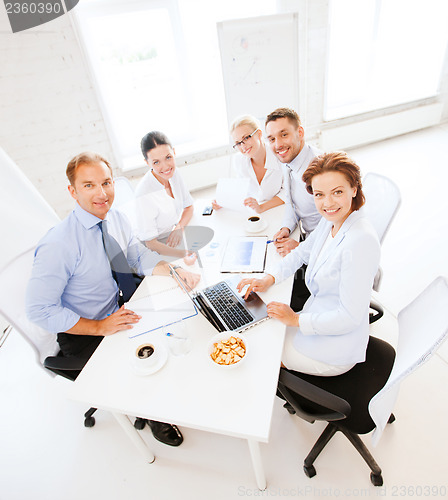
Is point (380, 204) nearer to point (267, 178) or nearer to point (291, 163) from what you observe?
point (291, 163)

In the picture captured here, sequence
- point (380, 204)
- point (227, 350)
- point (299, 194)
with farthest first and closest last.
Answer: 1. point (299, 194)
2. point (380, 204)
3. point (227, 350)

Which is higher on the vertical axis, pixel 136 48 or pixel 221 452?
pixel 136 48

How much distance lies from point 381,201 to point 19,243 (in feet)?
6.56

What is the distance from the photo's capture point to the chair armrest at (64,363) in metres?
1.32

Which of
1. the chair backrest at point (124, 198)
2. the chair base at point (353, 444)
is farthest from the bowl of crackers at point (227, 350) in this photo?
the chair backrest at point (124, 198)

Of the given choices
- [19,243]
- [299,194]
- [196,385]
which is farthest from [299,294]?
[19,243]

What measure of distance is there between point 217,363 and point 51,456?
4.16 ft

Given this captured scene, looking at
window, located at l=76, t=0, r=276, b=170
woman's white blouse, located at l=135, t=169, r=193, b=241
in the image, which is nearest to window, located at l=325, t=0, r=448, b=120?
window, located at l=76, t=0, r=276, b=170

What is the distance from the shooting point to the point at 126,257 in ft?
5.90

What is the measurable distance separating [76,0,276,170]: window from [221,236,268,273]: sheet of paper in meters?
2.53

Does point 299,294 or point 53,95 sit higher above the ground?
point 53,95

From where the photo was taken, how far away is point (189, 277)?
157 cm

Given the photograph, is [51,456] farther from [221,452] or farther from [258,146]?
[258,146]

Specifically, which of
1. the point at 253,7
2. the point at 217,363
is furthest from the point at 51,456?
the point at 253,7
